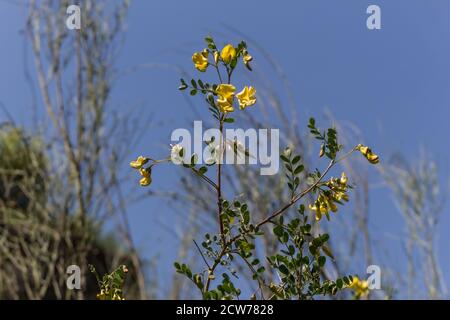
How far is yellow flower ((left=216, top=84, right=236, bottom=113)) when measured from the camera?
786 mm

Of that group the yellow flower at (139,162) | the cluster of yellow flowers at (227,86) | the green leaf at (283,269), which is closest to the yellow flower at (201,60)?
the cluster of yellow flowers at (227,86)

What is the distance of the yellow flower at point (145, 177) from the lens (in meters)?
0.82

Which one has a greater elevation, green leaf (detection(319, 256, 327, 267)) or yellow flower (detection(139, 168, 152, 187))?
yellow flower (detection(139, 168, 152, 187))

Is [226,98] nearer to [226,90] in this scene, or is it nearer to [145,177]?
[226,90]

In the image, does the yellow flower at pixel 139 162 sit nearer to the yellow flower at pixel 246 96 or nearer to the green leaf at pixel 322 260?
the yellow flower at pixel 246 96

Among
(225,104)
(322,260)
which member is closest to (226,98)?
(225,104)

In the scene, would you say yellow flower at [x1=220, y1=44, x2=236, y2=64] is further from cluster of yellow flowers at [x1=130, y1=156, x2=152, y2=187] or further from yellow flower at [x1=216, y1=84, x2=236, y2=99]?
cluster of yellow flowers at [x1=130, y1=156, x2=152, y2=187]

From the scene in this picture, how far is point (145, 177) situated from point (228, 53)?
21 cm

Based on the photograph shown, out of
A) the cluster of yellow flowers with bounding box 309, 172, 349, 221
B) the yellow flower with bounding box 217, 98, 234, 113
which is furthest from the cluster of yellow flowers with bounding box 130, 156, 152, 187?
the cluster of yellow flowers with bounding box 309, 172, 349, 221

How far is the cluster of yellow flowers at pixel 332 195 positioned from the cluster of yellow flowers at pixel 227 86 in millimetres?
157
